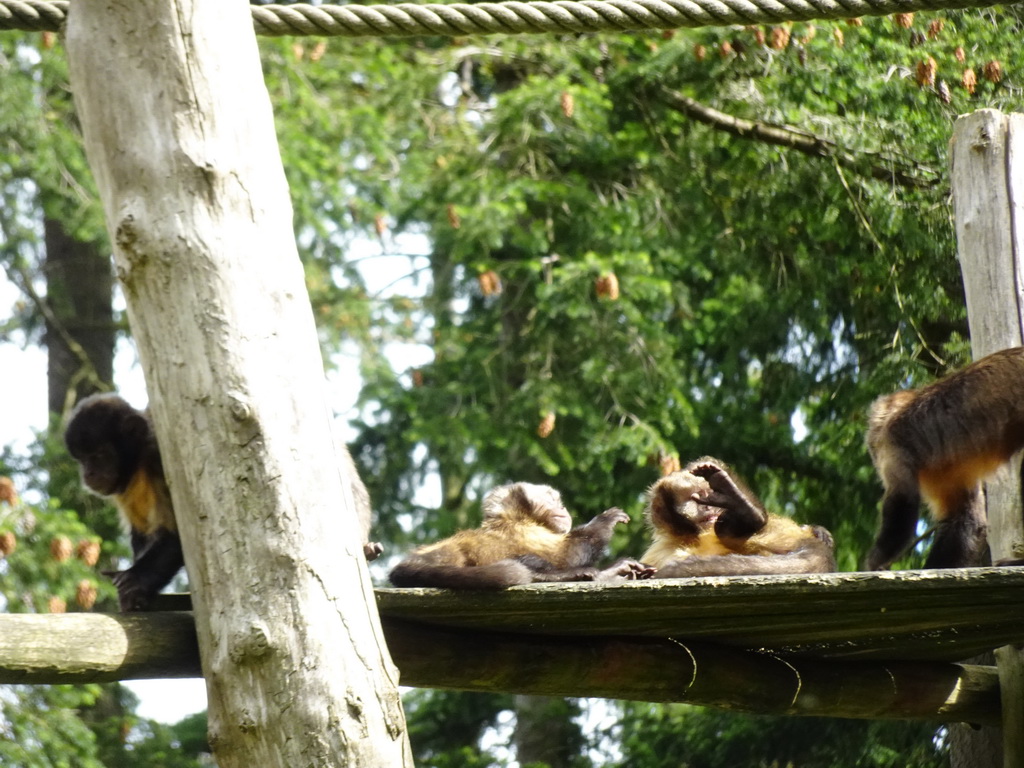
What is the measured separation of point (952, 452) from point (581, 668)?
1.86 meters

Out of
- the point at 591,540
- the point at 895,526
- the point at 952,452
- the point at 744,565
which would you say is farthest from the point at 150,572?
the point at 952,452

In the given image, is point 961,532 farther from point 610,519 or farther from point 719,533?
point 610,519

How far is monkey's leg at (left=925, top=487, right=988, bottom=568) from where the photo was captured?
17.9 ft

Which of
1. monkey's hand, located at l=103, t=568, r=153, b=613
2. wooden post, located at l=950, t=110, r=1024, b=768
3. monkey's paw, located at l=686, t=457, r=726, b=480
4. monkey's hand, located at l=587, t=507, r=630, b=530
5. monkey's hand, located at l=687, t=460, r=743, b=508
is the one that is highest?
wooden post, located at l=950, t=110, r=1024, b=768

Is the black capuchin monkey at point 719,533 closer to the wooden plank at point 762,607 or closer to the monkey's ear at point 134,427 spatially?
the wooden plank at point 762,607

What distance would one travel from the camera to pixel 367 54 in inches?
563

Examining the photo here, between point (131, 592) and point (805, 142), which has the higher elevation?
point (805, 142)

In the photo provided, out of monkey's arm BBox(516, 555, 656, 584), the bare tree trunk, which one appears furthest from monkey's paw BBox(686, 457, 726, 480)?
the bare tree trunk

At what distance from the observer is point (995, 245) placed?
226 inches

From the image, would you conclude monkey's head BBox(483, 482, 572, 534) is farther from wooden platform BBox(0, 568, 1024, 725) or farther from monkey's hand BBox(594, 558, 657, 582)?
wooden platform BBox(0, 568, 1024, 725)

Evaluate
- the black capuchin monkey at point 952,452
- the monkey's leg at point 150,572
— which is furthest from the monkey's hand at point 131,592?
the black capuchin monkey at point 952,452

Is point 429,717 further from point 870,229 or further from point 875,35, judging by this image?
point 875,35

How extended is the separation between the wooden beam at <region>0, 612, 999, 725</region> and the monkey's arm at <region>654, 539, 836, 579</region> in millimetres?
325

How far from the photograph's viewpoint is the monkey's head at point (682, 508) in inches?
219
